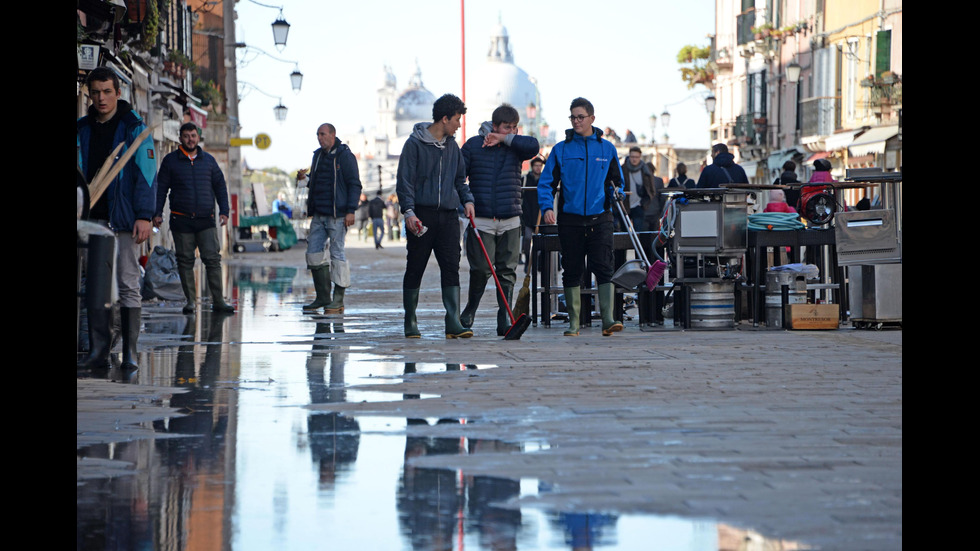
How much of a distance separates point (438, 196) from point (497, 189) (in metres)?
0.63

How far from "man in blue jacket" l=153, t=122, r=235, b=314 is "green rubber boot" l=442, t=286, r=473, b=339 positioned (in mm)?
3514

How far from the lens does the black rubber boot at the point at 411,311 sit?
39.7 feet

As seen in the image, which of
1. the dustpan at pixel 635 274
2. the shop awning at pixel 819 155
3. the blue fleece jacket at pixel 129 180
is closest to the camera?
the blue fleece jacket at pixel 129 180

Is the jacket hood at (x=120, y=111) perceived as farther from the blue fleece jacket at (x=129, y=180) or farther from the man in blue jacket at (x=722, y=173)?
the man in blue jacket at (x=722, y=173)

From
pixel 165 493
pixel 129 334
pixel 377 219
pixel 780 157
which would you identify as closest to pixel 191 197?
pixel 129 334

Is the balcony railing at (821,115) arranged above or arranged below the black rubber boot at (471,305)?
above

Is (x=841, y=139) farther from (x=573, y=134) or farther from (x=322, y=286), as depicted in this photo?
(x=573, y=134)

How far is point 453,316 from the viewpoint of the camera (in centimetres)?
1203

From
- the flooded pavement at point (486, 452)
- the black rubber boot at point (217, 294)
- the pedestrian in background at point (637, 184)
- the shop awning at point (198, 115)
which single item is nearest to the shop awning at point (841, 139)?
the shop awning at point (198, 115)

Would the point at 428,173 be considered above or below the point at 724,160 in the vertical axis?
below

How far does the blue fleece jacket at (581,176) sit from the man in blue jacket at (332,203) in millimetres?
3637

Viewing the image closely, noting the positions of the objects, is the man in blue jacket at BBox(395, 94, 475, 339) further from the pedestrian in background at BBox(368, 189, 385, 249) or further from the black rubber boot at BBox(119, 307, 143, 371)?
the pedestrian in background at BBox(368, 189, 385, 249)
